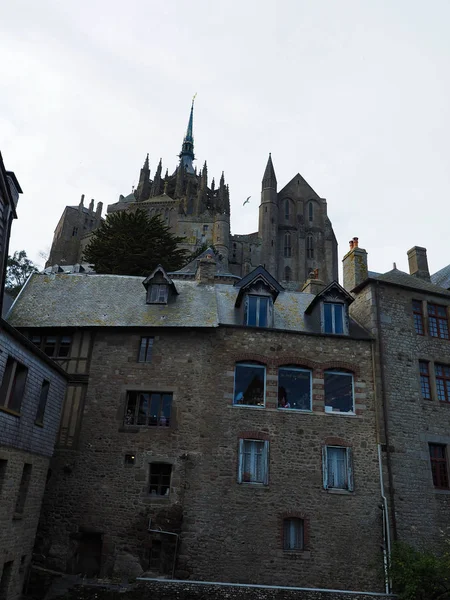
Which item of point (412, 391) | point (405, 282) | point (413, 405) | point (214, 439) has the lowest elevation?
point (214, 439)

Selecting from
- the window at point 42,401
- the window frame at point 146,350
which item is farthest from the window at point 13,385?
the window frame at point 146,350

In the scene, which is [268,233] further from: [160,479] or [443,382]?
[160,479]

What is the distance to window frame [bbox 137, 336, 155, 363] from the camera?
17.6 m

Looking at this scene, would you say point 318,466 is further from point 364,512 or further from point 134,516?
point 134,516

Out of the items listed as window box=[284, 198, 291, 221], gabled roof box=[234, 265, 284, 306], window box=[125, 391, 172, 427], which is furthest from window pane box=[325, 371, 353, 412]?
window box=[284, 198, 291, 221]

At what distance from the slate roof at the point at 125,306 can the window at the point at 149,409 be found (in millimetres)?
2379

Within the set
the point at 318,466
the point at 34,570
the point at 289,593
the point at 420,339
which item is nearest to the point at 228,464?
the point at 318,466

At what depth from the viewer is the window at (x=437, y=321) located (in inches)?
749

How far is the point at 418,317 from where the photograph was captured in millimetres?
19109

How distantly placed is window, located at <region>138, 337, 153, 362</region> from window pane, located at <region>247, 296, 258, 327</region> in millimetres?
3552

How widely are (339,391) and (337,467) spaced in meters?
2.51

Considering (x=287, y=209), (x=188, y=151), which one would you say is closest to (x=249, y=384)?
(x=287, y=209)

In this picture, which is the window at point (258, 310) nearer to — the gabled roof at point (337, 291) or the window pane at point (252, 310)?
the window pane at point (252, 310)

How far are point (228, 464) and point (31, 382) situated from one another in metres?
6.48
